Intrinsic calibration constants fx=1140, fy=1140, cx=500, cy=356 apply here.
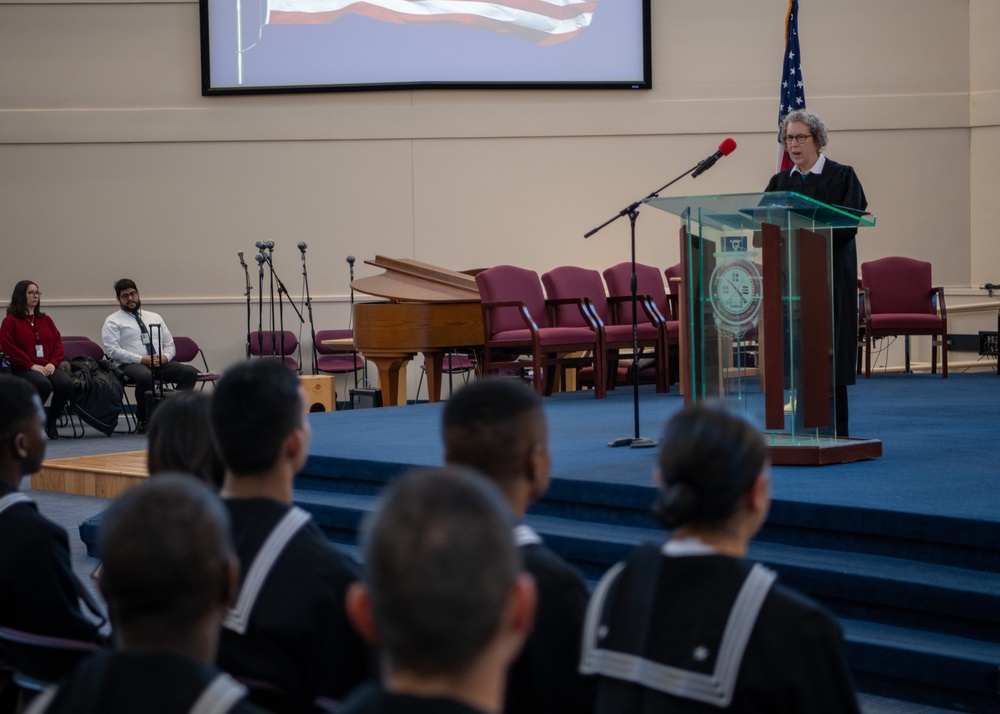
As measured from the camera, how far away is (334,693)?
60.2 inches

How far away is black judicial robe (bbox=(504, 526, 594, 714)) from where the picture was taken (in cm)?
144

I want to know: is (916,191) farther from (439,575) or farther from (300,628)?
(439,575)

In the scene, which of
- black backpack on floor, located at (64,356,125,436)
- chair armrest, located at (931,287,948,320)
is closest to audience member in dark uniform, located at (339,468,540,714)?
black backpack on floor, located at (64,356,125,436)

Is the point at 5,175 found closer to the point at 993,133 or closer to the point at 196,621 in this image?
the point at 993,133

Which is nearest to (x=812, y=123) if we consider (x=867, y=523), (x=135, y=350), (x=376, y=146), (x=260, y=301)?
(x=867, y=523)

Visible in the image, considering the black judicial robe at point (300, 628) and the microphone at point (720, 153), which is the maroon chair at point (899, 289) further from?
the black judicial robe at point (300, 628)

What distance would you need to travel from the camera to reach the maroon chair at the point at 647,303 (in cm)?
787

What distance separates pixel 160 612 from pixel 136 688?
0.07m

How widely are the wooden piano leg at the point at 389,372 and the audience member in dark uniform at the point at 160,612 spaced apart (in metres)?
6.49

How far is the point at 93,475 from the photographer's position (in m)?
5.83

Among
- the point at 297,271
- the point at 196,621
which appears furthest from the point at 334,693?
the point at 297,271

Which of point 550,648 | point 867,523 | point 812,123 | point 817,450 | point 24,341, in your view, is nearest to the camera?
point 550,648

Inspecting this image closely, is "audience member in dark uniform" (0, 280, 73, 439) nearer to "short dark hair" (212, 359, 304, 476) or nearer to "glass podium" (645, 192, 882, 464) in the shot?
"glass podium" (645, 192, 882, 464)

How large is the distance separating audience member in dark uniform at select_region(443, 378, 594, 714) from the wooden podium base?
2.79m
